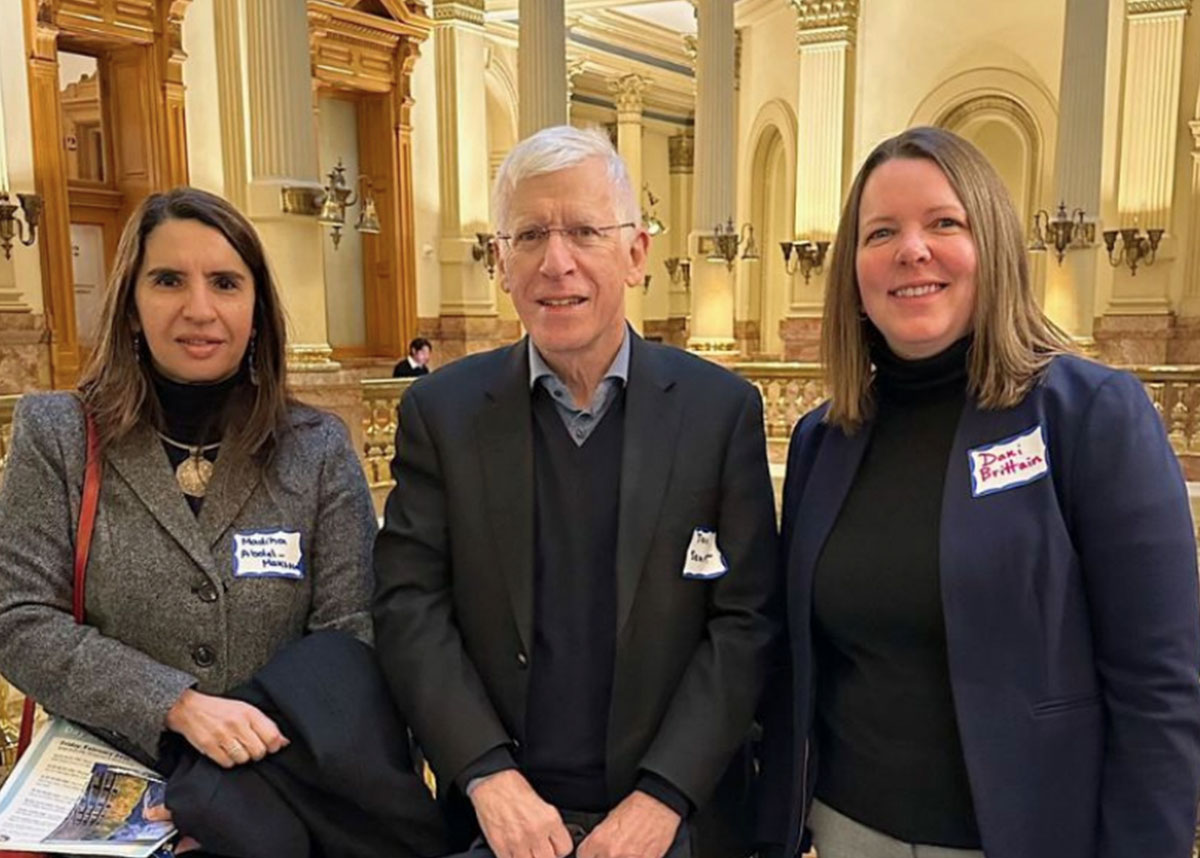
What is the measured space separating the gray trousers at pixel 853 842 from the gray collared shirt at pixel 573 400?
32.5 inches

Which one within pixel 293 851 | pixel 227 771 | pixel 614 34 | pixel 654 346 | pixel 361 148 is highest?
pixel 614 34

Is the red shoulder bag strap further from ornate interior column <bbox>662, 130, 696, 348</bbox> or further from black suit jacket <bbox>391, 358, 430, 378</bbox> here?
ornate interior column <bbox>662, 130, 696, 348</bbox>

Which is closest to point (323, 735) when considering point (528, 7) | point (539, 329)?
point (539, 329)

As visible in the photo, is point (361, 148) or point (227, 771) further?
point (361, 148)

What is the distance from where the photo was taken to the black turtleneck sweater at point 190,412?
6.27ft

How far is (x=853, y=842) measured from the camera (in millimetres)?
1787

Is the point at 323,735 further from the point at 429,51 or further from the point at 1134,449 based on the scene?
the point at 429,51

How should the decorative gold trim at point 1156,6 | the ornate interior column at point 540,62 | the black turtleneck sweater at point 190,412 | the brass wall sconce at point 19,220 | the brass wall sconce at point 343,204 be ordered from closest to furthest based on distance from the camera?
the black turtleneck sweater at point 190,412
the brass wall sconce at point 19,220
the brass wall sconce at point 343,204
the ornate interior column at point 540,62
the decorative gold trim at point 1156,6

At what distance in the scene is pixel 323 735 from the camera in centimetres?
173

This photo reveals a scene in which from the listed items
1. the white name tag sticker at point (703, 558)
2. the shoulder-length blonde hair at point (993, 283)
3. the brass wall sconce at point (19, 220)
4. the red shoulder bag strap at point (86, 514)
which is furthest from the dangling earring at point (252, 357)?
the brass wall sconce at point (19, 220)

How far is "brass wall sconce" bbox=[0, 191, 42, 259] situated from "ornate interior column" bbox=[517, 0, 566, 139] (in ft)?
16.6

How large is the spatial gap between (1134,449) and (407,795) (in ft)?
4.38

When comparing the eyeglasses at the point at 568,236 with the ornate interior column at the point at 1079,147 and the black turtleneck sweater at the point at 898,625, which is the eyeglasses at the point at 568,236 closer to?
the black turtleneck sweater at the point at 898,625

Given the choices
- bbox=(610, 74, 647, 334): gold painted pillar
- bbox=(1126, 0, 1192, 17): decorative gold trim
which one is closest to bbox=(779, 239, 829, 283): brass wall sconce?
bbox=(1126, 0, 1192, 17): decorative gold trim
